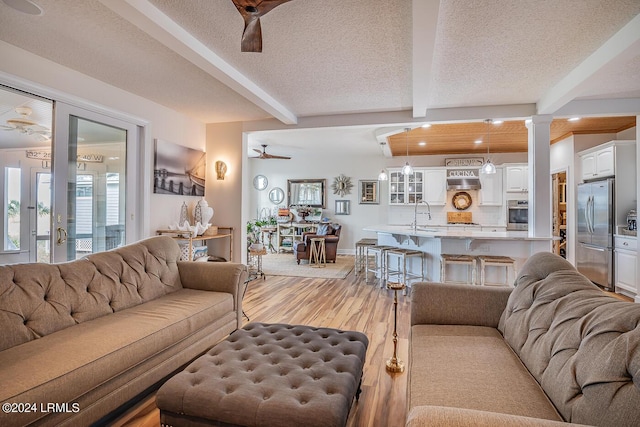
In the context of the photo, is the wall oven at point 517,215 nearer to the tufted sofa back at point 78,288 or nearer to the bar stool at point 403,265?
the bar stool at point 403,265

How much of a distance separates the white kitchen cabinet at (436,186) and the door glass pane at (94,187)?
644 centimetres

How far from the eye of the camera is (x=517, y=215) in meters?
7.41

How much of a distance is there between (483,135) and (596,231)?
2.42 m

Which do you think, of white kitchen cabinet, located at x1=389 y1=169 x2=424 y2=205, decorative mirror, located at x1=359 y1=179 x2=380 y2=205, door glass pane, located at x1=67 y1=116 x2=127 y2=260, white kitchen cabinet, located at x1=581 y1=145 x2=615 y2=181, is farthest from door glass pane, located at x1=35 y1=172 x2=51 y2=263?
white kitchen cabinet, located at x1=581 y1=145 x2=615 y2=181

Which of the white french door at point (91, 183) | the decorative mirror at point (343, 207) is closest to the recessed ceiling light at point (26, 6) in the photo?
the white french door at point (91, 183)

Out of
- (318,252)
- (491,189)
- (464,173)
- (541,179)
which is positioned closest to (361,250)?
(318,252)

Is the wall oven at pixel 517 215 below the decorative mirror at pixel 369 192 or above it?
below

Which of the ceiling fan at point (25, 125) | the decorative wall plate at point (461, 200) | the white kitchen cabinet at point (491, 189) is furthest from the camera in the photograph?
the decorative wall plate at point (461, 200)

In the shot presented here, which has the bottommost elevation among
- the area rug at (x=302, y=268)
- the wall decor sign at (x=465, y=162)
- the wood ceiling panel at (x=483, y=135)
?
the area rug at (x=302, y=268)

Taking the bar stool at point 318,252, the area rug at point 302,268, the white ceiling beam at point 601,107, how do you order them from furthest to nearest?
the bar stool at point 318,252 < the area rug at point 302,268 < the white ceiling beam at point 601,107

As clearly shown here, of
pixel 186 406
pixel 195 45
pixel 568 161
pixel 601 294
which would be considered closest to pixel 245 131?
pixel 195 45

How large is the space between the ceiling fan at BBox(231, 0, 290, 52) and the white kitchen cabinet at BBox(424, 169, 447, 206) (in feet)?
21.5

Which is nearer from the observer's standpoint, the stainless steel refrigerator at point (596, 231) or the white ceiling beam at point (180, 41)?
the white ceiling beam at point (180, 41)

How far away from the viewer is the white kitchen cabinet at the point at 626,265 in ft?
14.4
